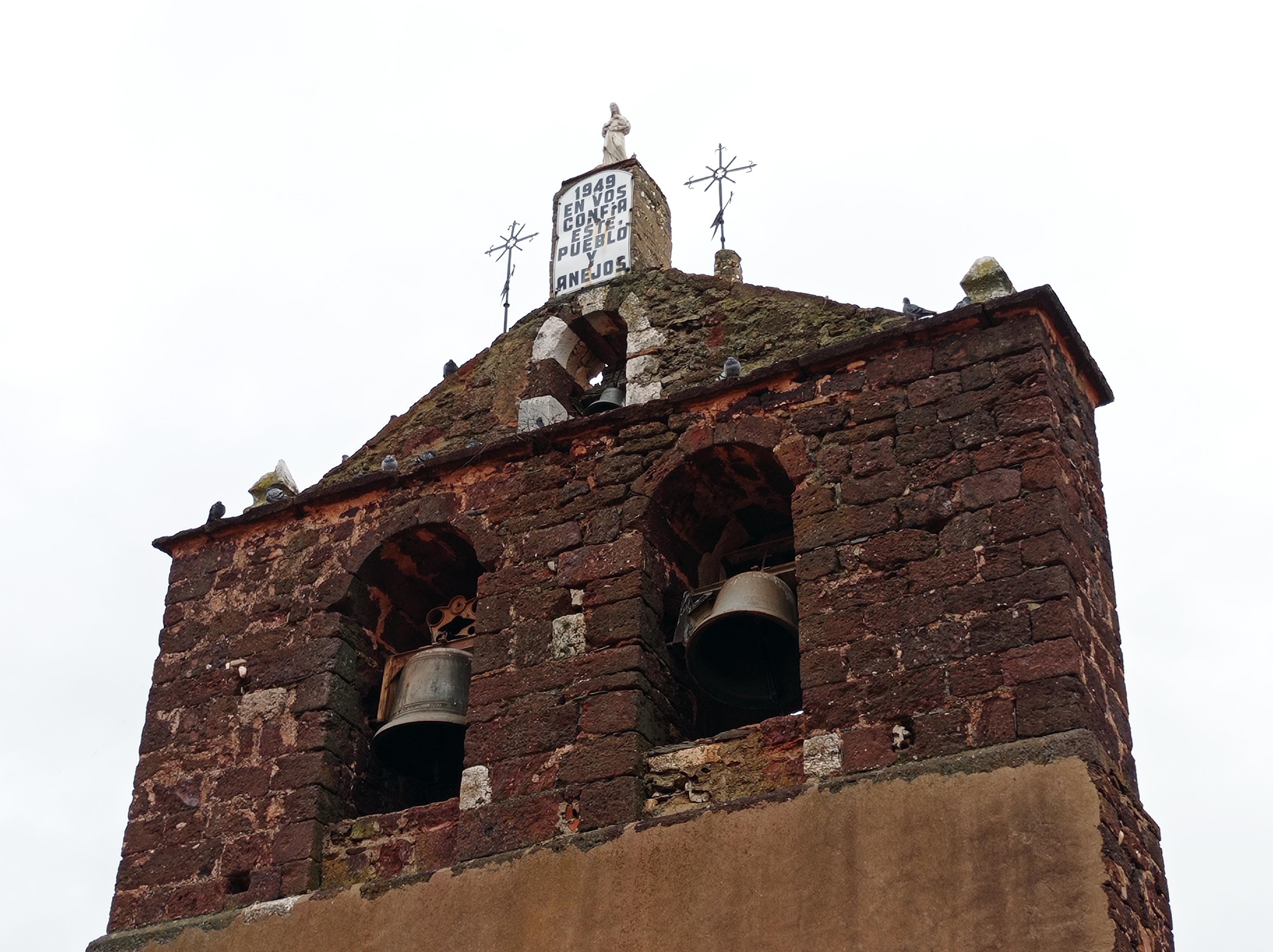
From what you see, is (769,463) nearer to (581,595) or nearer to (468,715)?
(581,595)

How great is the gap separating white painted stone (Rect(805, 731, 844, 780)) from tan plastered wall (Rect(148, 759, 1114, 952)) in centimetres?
12

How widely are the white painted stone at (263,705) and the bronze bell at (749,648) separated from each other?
6.27ft

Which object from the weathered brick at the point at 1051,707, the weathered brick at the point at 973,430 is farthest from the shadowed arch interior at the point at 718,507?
the weathered brick at the point at 1051,707

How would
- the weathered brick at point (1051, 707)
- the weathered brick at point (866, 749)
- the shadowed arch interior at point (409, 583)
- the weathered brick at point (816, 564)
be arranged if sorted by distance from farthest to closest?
the shadowed arch interior at point (409, 583) < the weathered brick at point (816, 564) < the weathered brick at point (866, 749) < the weathered brick at point (1051, 707)

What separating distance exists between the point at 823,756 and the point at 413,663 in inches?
91.1

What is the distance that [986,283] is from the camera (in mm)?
7848

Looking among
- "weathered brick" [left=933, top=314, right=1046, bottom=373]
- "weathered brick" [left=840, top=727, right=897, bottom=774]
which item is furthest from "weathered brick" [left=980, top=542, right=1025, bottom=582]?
"weathered brick" [left=933, top=314, right=1046, bottom=373]

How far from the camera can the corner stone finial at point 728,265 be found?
361 inches

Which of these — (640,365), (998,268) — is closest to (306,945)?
(640,365)

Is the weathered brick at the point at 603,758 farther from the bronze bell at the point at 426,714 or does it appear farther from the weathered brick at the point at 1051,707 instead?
the weathered brick at the point at 1051,707

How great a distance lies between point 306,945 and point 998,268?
4034 mm

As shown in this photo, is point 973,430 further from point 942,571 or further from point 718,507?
point 718,507

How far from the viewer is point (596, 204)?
32.0 ft

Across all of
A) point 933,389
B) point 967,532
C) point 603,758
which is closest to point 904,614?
point 967,532
